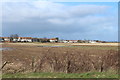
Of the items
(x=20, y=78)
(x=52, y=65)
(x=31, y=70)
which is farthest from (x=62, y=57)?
(x=20, y=78)

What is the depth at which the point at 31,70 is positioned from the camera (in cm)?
1089

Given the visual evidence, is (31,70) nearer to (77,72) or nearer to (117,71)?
(77,72)

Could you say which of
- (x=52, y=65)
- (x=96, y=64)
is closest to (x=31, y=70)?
(x=52, y=65)

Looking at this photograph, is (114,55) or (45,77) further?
(114,55)

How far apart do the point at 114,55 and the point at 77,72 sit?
2.59m

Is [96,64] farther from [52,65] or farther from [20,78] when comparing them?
[20,78]

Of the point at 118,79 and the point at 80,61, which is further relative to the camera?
the point at 80,61

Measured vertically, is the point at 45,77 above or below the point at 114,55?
below

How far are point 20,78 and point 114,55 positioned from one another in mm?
5935

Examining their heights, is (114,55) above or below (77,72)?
above

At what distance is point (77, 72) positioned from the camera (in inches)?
425

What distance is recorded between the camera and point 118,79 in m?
8.88

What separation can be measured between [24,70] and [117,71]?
5.61 m

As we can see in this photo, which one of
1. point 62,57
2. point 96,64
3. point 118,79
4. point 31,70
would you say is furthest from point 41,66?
point 118,79
